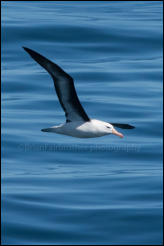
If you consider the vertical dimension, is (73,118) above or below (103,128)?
above

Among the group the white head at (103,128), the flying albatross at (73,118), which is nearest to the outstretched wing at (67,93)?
the flying albatross at (73,118)

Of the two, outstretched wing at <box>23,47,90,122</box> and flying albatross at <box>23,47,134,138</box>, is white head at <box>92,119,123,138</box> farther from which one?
outstretched wing at <box>23,47,90,122</box>

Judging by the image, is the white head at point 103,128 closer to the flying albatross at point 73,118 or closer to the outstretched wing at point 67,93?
the flying albatross at point 73,118

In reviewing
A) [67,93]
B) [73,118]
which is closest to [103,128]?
[73,118]

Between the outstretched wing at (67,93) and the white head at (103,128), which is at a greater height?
the outstretched wing at (67,93)

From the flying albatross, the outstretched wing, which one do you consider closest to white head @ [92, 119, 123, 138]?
the flying albatross

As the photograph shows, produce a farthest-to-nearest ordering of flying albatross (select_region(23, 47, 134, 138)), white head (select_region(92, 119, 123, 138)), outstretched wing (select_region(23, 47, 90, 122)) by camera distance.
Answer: white head (select_region(92, 119, 123, 138)), flying albatross (select_region(23, 47, 134, 138)), outstretched wing (select_region(23, 47, 90, 122))

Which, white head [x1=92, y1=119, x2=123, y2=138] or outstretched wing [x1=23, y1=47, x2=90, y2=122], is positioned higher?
outstretched wing [x1=23, y1=47, x2=90, y2=122]

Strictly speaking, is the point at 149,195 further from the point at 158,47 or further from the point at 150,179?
the point at 158,47

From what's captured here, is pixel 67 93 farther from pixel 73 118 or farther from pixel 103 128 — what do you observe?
pixel 103 128

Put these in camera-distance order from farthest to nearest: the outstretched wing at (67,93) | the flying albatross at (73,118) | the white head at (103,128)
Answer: the white head at (103,128) → the flying albatross at (73,118) → the outstretched wing at (67,93)

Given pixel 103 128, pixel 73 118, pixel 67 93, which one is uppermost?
pixel 67 93

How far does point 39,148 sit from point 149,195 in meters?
5.82

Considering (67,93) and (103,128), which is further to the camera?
(103,128)
